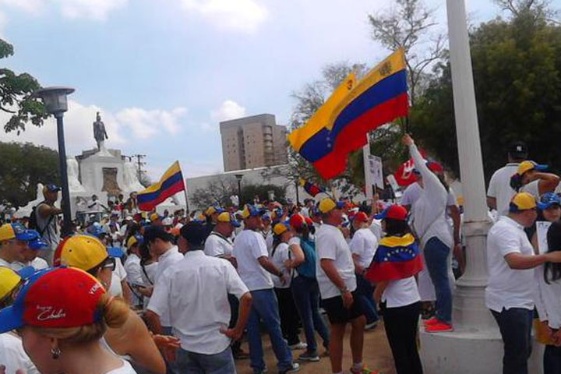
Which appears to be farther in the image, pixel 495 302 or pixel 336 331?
pixel 336 331

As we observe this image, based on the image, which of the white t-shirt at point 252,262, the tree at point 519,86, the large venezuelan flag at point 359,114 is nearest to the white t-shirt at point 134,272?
the white t-shirt at point 252,262

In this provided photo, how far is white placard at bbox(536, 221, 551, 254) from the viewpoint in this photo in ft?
16.3

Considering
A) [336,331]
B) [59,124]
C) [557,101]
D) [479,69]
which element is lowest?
[336,331]

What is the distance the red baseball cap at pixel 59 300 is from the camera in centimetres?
200

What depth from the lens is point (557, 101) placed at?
25703 mm

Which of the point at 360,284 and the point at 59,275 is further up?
the point at 59,275

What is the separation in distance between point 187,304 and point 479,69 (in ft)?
81.6

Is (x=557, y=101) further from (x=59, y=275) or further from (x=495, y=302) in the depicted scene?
(x=59, y=275)

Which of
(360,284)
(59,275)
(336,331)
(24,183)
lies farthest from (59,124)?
(24,183)

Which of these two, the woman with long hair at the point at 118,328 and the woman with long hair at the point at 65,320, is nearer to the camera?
the woman with long hair at the point at 65,320

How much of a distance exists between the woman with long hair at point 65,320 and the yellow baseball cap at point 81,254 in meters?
1.45

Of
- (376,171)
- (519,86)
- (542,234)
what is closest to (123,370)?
(542,234)

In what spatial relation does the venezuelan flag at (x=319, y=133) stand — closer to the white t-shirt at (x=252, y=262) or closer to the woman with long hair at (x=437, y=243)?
→ the white t-shirt at (x=252, y=262)

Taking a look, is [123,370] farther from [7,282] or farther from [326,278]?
[326,278]
